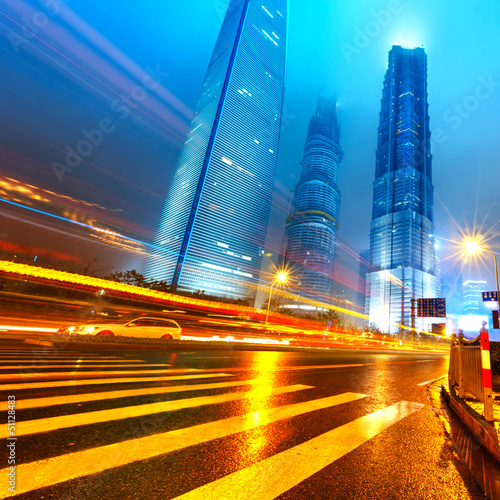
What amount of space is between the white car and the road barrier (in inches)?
504

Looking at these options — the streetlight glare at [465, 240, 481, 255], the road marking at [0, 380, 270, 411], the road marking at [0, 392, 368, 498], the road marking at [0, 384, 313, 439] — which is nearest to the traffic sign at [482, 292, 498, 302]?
the streetlight glare at [465, 240, 481, 255]

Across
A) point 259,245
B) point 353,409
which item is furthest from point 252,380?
point 259,245

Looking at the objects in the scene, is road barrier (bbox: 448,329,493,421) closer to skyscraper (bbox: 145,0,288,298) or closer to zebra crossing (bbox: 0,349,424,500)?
zebra crossing (bbox: 0,349,424,500)

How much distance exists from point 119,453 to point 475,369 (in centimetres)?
604

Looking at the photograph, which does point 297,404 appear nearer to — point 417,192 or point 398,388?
point 398,388

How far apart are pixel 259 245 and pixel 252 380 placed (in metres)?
156

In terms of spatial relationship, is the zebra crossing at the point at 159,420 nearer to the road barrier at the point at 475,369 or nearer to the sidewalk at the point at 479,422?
the sidewalk at the point at 479,422

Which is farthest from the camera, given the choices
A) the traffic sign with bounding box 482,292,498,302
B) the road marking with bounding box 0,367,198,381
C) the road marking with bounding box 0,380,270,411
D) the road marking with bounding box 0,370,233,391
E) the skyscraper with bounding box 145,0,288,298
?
the skyscraper with bounding box 145,0,288,298

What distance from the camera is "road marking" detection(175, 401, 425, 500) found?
208 cm

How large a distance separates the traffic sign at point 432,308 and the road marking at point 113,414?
2028 inches

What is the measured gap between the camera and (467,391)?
579 cm

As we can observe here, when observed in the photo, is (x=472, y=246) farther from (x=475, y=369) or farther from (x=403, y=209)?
(x=403, y=209)

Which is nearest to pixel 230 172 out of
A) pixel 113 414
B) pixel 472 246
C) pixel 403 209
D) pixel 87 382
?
pixel 403 209

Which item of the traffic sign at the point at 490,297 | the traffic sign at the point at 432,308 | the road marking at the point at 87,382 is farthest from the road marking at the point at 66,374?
the traffic sign at the point at 432,308
